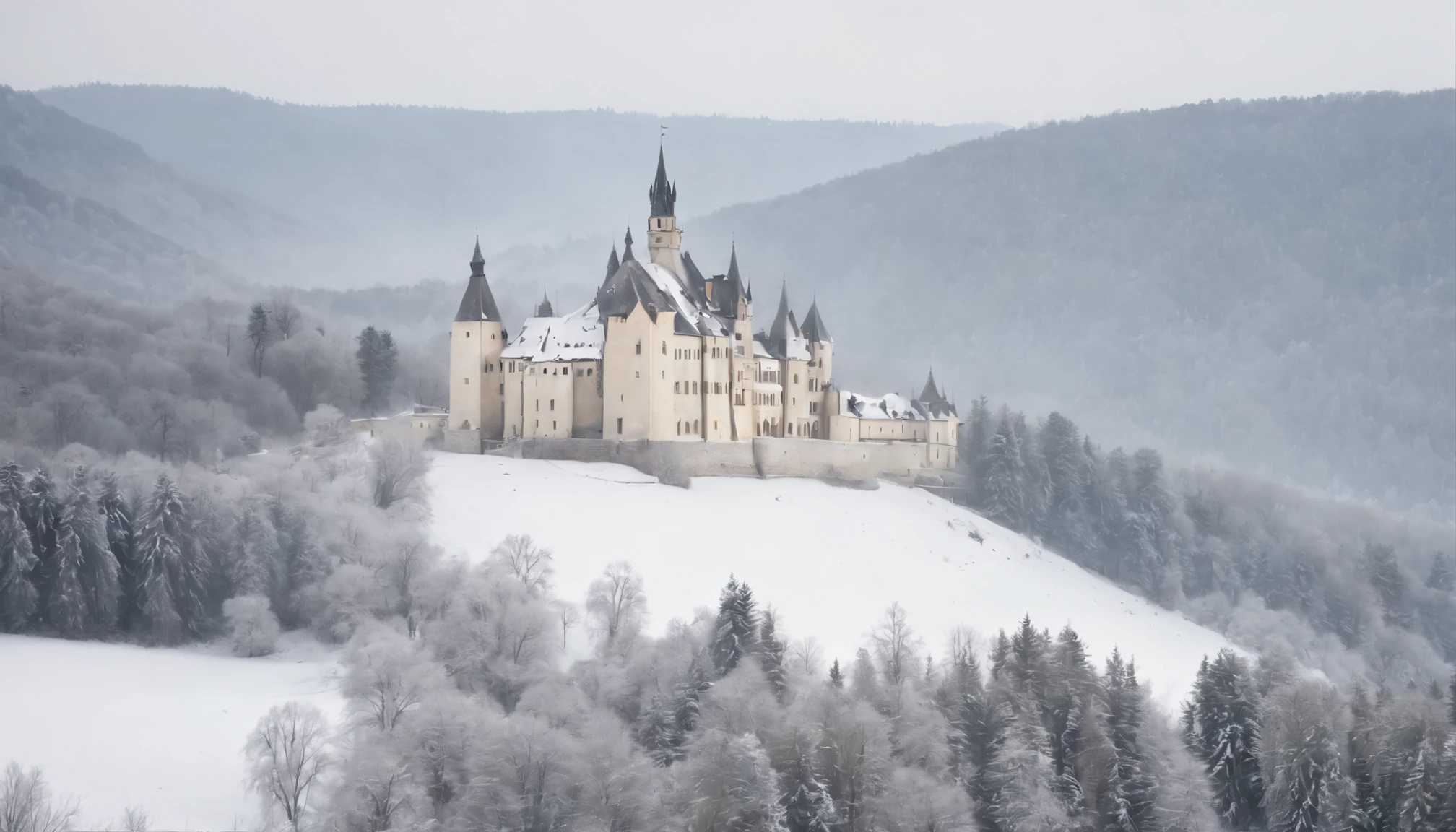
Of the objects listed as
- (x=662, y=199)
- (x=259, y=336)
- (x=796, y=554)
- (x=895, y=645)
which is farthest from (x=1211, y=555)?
(x=259, y=336)

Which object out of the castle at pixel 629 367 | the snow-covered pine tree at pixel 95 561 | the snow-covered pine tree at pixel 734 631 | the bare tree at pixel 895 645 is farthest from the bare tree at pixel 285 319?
the snow-covered pine tree at pixel 734 631

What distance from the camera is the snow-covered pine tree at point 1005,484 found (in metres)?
92.8

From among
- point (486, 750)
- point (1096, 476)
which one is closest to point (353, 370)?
point (1096, 476)

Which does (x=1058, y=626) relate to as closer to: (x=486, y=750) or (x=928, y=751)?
(x=928, y=751)

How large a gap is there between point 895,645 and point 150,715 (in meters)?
24.0

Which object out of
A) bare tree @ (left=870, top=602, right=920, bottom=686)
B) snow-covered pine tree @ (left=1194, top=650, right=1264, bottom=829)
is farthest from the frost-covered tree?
snow-covered pine tree @ (left=1194, top=650, right=1264, bottom=829)

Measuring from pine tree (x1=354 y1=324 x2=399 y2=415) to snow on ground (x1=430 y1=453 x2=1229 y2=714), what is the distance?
21.8 metres

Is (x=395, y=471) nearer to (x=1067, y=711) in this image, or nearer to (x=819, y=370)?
(x=819, y=370)

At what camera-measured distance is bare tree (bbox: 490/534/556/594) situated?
6131 cm

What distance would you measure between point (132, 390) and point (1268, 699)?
63034 mm

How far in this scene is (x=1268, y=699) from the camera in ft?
184

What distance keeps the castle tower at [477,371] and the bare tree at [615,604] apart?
58.3 feet

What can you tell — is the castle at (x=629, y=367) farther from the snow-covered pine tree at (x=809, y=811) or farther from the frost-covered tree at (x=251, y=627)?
the snow-covered pine tree at (x=809, y=811)

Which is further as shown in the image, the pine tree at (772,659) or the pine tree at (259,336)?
the pine tree at (259,336)
